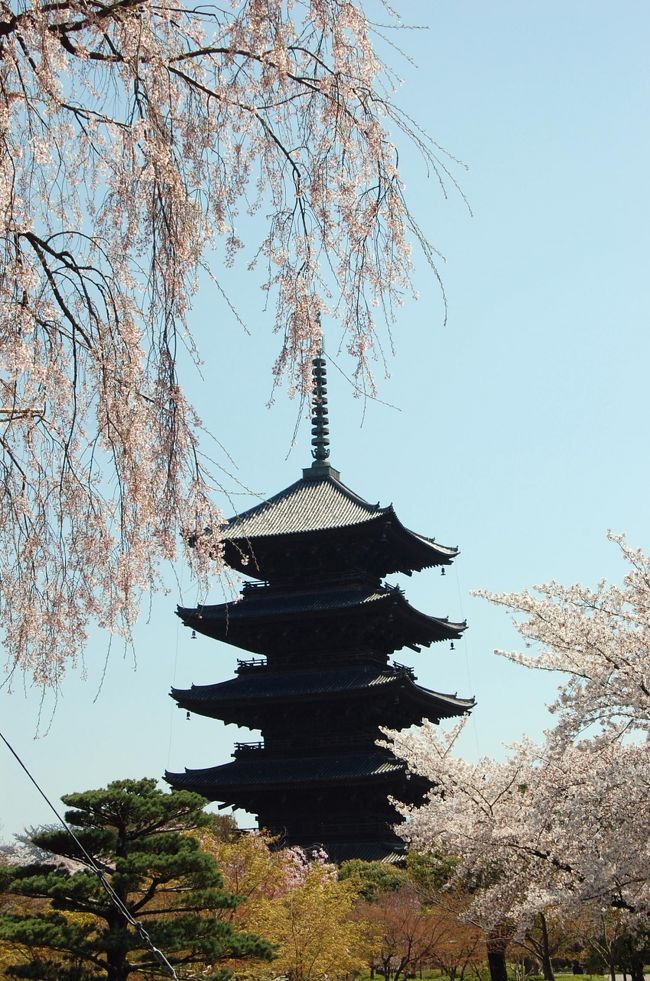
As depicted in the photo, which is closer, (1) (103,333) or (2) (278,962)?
(1) (103,333)

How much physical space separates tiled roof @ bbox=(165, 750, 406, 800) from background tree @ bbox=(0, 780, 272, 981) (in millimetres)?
12454

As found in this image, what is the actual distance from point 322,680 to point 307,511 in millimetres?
4948

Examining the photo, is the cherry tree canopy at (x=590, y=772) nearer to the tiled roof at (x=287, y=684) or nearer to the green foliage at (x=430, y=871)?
the green foliage at (x=430, y=871)

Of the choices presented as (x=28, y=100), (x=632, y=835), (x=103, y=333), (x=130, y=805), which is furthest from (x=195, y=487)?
(x=130, y=805)

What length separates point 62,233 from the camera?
3.82 metres

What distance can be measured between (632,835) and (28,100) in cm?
723

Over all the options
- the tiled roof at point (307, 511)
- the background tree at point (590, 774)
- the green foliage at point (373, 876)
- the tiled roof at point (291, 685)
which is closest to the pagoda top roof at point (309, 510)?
the tiled roof at point (307, 511)

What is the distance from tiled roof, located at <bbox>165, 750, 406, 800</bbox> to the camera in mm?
25141

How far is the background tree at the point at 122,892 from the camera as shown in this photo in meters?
11.6

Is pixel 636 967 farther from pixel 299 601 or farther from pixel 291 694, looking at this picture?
pixel 299 601

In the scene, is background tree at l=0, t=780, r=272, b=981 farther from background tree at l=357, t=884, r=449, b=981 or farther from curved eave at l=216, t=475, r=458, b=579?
curved eave at l=216, t=475, r=458, b=579

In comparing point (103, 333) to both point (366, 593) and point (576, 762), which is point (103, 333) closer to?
point (576, 762)

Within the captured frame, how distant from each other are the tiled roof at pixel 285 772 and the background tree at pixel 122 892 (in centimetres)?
1245

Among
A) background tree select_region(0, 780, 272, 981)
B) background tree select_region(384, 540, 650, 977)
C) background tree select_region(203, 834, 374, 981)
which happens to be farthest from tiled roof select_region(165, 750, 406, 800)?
background tree select_region(384, 540, 650, 977)
